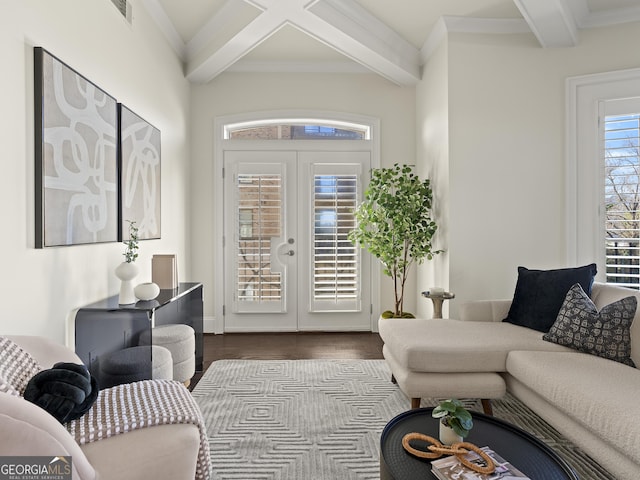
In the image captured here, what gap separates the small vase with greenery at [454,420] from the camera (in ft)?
4.66

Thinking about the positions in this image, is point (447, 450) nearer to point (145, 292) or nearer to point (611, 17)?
point (145, 292)

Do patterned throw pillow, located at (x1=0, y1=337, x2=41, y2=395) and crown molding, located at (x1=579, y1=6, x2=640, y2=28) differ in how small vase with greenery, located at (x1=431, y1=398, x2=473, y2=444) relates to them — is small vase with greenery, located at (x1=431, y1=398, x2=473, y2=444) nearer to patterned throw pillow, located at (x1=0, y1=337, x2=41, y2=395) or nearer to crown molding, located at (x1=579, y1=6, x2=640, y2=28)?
patterned throw pillow, located at (x1=0, y1=337, x2=41, y2=395)

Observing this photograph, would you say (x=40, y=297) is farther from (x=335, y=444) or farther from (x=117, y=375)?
(x=335, y=444)

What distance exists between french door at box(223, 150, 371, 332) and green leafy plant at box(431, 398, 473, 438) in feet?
10.4

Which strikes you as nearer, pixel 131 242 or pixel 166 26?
pixel 131 242

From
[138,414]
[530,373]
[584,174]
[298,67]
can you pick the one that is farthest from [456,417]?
[298,67]

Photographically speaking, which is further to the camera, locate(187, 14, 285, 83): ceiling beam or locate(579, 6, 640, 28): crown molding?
locate(187, 14, 285, 83): ceiling beam

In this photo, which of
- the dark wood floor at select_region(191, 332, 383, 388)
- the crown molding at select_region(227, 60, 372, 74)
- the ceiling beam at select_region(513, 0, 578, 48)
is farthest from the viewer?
the crown molding at select_region(227, 60, 372, 74)

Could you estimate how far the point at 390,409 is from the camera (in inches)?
103

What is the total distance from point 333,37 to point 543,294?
2745 mm

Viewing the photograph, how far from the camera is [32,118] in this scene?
1.95 meters

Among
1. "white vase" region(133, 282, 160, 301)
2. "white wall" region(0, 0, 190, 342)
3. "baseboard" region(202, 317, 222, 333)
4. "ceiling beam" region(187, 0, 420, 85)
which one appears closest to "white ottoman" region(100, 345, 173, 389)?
"white wall" region(0, 0, 190, 342)

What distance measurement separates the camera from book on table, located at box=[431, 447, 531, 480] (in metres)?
1.25

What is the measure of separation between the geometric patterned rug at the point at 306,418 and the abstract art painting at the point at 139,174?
4.29 feet
